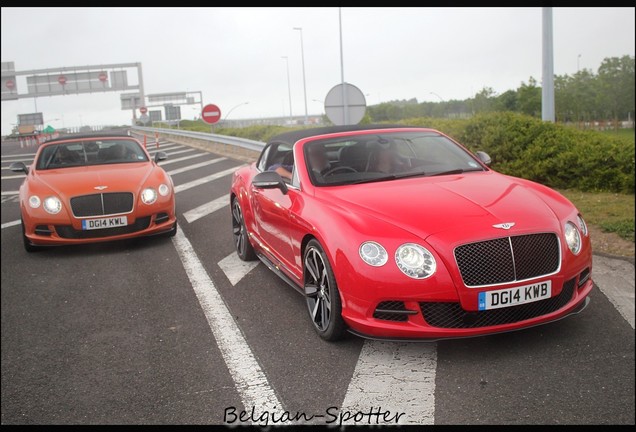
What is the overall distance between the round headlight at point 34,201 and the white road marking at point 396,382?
5056 millimetres

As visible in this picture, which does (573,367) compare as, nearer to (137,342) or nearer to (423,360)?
(423,360)

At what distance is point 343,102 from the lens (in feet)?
44.0

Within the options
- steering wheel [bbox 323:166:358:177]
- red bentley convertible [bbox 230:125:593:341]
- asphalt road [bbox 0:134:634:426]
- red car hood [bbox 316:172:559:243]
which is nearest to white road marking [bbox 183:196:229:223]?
asphalt road [bbox 0:134:634:426]

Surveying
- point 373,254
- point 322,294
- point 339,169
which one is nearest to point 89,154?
point 339,169

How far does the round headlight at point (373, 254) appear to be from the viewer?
3674 mm

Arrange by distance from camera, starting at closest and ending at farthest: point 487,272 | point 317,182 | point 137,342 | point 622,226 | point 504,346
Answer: point 487,272, point 504,346, point 137,342, point 317,182, point 622,226

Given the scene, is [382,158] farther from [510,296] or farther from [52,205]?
[52,205]

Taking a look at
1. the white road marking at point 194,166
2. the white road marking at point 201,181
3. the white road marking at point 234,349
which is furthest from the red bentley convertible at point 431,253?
the white road marking at point 194,166

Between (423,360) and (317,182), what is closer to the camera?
(423,360)

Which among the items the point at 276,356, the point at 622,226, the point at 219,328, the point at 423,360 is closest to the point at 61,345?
the point at 219,328

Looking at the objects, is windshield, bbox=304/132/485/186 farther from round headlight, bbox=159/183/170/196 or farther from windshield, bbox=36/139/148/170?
Result: windshield, bbox=36/139/148/170
